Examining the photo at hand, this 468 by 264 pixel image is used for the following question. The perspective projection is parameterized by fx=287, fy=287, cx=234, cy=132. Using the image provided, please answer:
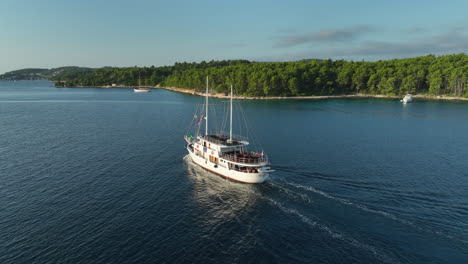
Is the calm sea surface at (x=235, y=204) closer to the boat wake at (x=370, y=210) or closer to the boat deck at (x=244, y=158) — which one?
the boat wake at (x=370, y=210)

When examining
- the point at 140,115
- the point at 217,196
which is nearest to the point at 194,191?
the point at 217,196

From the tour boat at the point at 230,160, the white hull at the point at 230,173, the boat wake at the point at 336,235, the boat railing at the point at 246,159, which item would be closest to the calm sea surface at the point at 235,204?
the boat wake at the point at 336,235

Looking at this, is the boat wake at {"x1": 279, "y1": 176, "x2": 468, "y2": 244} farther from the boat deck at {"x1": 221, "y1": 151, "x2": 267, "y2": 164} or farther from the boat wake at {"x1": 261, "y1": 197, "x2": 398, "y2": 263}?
the boat wake at {"x1": 261, "y1": 197, "x2": 398, "y2": 263}

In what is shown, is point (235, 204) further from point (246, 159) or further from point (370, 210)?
point (370, 210)

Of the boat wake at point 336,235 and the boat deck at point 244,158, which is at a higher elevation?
the boat deck at point 244,158

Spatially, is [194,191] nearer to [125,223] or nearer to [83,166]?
[125,223]

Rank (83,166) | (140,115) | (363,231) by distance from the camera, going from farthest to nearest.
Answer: (140,115) < (83,166) < (363,231)
